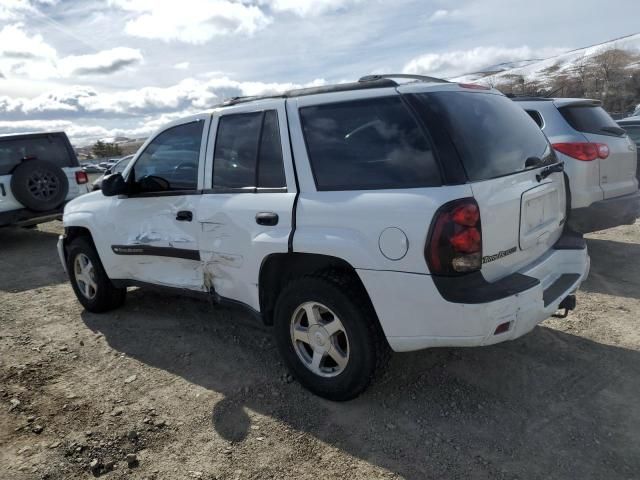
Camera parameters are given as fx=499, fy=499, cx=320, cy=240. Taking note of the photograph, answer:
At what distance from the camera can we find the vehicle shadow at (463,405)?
99.3 inches

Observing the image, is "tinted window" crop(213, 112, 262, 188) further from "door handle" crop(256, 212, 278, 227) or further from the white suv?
"door handle" crop(256, 212, 278, 227)

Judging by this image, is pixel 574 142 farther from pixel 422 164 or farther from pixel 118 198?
pixel 118 198

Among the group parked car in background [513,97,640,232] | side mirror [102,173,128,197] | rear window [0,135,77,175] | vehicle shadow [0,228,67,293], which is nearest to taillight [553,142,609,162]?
parked car in background [513,97,640,232]

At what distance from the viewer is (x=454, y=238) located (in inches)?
97.6

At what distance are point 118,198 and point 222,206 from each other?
1415mm

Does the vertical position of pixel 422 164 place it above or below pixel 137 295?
above

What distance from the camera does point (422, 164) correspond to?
103 inches

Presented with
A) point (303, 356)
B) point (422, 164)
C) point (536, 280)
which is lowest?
point (303, 356)

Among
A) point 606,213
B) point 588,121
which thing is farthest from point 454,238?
point 588,121

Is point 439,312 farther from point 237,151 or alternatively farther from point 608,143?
point 608,143

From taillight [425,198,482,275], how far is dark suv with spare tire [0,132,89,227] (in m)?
7.47

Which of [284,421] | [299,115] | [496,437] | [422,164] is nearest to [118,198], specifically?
[299,115]

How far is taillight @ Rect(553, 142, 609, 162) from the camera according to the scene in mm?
4996

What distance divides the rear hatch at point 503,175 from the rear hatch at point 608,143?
7.26 ft
